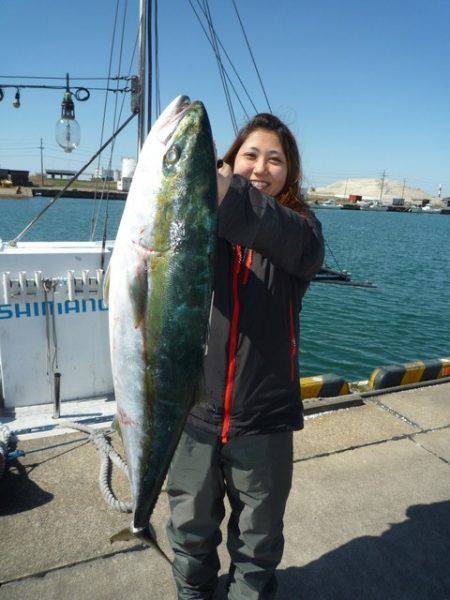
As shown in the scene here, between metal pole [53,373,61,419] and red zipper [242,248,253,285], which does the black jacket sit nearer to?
red zipper [242,248,253,285]

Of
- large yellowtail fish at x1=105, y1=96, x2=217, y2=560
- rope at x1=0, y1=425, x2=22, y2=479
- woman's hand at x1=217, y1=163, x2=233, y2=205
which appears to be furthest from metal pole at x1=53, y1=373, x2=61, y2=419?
woman's hand at x1=217, y1=163, x2=233, y2=205

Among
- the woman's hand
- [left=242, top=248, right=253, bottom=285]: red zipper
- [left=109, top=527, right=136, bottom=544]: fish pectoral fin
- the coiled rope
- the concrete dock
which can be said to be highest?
the woman's hand

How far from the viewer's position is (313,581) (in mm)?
2762

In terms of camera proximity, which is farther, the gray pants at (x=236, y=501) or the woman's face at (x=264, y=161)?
the woman's face at (x=264, y=161)

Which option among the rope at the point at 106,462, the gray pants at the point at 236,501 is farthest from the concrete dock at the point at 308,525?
the gray pants at the point at 236,501

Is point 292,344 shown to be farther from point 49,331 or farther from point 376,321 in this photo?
point 376,321

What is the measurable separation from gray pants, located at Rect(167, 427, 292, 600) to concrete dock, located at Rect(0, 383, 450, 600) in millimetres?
514

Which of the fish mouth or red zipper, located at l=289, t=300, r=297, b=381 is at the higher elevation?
the fish mouth

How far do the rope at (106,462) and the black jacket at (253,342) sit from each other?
1463 mm

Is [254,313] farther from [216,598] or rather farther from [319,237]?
[216,598]

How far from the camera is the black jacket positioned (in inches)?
81.6

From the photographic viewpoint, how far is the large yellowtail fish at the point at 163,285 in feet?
5.72

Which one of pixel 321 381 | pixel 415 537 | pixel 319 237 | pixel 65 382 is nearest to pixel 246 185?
pixel 319 237

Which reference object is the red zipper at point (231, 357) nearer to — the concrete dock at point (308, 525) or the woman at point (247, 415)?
the woman at point (247, 415)
